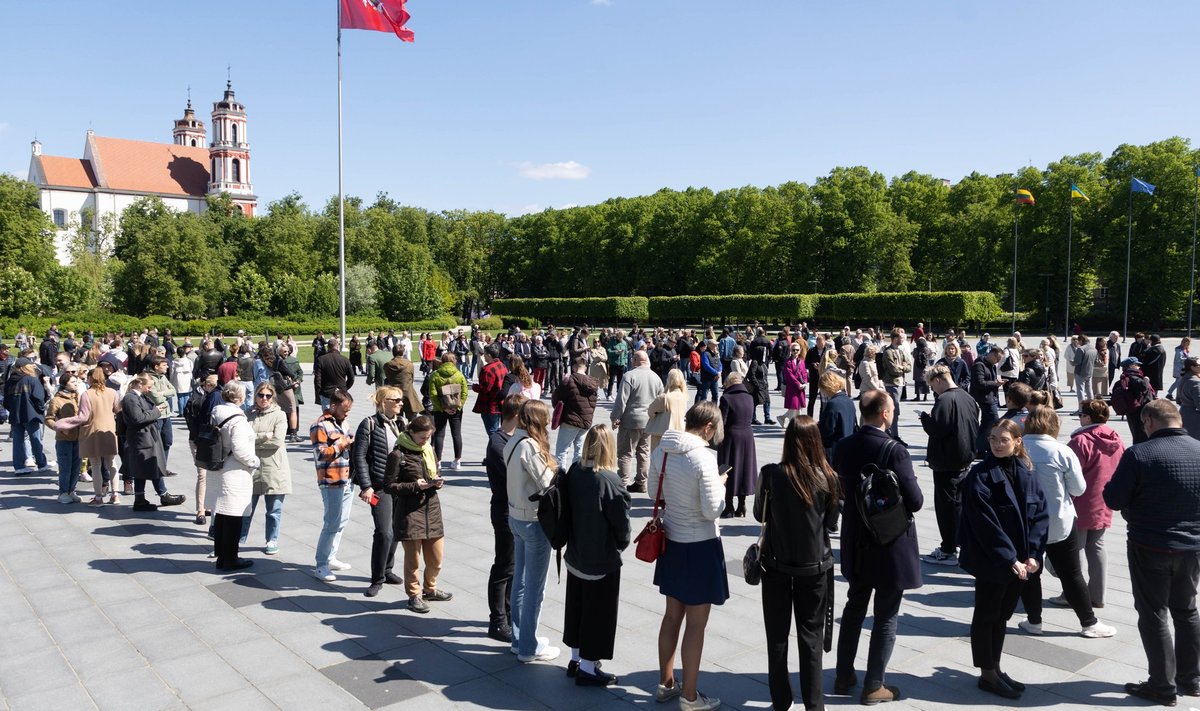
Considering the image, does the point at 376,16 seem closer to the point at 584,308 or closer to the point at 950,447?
the point at 950,447

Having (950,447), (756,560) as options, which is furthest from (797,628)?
(950,447)

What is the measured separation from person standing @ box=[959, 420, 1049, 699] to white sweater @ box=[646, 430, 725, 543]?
5.33 feet

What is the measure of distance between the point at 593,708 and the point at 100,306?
7225 centimetres

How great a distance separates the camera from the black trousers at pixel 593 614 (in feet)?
16.4

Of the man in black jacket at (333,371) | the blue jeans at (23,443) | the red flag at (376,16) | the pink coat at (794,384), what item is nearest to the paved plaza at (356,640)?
the blue jeans at (23,443)

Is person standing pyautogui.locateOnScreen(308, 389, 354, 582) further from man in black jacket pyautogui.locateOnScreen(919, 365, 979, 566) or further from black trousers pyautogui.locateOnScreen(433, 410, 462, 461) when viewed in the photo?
man in black jacket pyautogui.locateOnScreen(919, 365, 979, 566)

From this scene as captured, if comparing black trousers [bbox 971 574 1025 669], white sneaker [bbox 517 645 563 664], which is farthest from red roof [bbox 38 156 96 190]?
black trousers [bbox 971 574 1025 669]

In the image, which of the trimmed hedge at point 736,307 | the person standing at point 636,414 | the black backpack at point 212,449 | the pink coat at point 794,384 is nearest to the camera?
the black backpack at point 212,449

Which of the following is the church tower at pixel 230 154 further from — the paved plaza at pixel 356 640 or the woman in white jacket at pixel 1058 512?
the woman in white jacket at pixel 1058 512

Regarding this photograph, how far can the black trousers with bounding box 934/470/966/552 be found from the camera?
741cm

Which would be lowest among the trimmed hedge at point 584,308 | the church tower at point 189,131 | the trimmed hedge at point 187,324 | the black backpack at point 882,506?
the black backpack at point 882,506

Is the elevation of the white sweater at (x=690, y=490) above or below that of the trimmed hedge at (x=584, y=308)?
below

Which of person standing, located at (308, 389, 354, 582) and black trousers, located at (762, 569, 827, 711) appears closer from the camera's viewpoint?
black trousers, located at (762, 569, 827, 711)

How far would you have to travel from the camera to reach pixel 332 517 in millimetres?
7289
